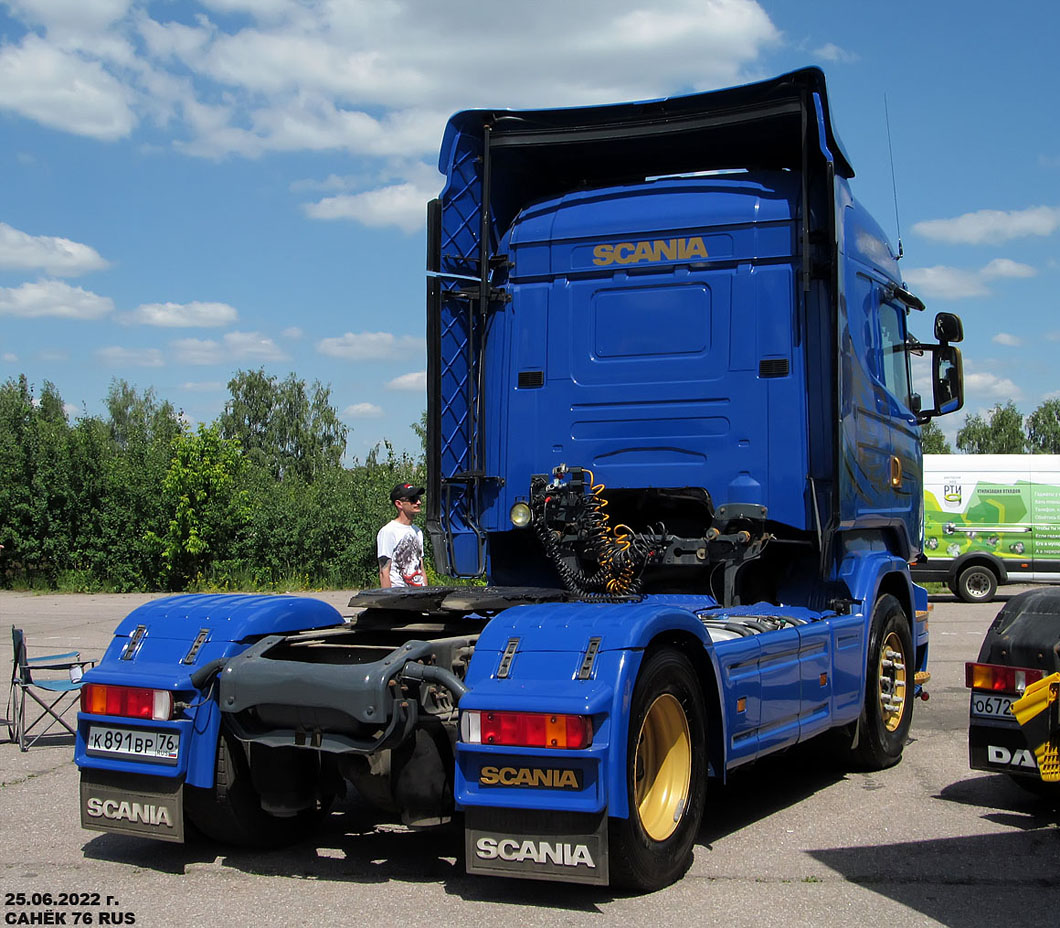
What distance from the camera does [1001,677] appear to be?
19.4 ft

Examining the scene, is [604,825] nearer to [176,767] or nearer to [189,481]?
[176,767]

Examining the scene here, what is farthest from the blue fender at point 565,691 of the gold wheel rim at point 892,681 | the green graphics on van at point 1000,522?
the green graphics on van at point 1000,522

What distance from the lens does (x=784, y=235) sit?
693 cm

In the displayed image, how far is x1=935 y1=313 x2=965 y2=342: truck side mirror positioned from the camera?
838cm

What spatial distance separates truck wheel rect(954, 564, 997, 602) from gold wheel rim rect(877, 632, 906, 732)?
632 inches

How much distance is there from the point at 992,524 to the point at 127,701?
817 inches

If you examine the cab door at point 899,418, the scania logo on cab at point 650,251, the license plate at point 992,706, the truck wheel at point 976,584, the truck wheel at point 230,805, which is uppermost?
the scania logo on cab at point 650,251

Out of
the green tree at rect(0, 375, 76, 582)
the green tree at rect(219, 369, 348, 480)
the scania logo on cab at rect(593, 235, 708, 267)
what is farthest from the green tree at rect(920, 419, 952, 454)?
the scania logo on cab at rect(593, 235, 708, 267)

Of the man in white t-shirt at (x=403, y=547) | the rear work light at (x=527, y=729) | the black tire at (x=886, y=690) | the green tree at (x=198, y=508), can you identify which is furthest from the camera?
the green tree at (x=198, y=508)

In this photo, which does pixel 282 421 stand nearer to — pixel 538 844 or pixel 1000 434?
pixel 1000 434

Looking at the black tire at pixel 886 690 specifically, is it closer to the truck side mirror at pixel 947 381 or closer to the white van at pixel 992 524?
the truck side mirror at pixel 947 381

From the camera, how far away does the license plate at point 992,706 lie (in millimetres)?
5863

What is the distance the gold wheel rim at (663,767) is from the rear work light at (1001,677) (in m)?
1.68

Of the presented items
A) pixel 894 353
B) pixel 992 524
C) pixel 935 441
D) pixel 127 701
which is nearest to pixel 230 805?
pixel 127 701
